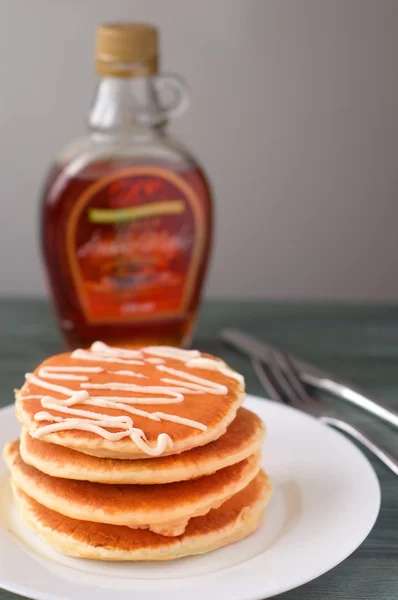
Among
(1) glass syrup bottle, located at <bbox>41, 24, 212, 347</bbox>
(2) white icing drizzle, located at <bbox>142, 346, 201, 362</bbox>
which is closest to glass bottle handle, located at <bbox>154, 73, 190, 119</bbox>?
(1) glass syrup bottle, located at <bbox>41, 24, 212, 347</bbox>

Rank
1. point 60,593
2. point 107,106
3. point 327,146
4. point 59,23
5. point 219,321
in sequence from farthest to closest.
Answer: point 327,146 → point 59,23 → point 219,321 → point 107,106 → point 60,593

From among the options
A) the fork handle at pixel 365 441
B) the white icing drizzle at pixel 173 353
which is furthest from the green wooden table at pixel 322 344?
the white icing drizzle at pixel 173 353

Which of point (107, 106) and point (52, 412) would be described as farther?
point (107, 106)

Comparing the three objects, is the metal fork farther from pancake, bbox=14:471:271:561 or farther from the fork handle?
pancake, bbox=14:471:271:561

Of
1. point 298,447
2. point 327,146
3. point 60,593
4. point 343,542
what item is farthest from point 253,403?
point 327,146

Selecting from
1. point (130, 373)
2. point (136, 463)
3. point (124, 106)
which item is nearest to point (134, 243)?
point (124, 106)

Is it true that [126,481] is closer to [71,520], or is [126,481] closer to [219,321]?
[71,520]

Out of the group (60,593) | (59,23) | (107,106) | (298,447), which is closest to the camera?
(60,593)
